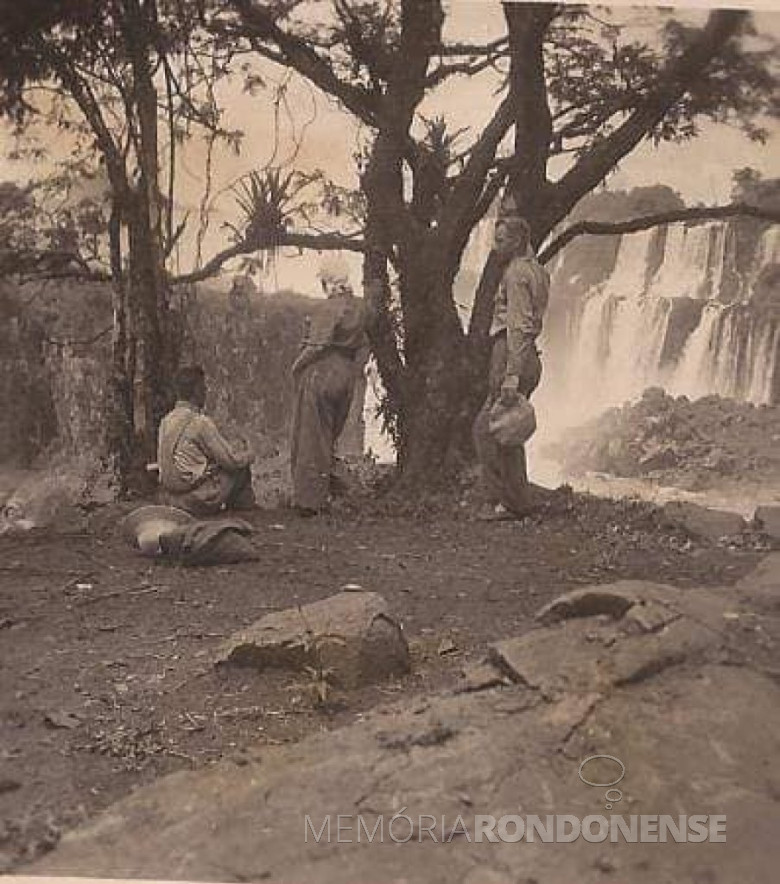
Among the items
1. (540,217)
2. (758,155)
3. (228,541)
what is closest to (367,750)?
(228,541)

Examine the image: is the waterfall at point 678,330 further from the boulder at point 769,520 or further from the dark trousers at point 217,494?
the dark trousers at point 217,494

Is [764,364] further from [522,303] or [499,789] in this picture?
[499,789]

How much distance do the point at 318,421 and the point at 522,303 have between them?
22.1 inches

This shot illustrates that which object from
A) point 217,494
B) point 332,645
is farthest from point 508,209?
point 332,645

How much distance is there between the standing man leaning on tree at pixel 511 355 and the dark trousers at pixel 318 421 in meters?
0.34

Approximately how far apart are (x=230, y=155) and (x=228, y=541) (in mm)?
906

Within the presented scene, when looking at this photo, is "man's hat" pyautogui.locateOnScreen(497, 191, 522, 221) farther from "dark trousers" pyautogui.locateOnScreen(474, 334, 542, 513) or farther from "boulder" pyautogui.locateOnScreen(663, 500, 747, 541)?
"boulder" pyautogui.locateOnScreen(663, 500, 747, 541)

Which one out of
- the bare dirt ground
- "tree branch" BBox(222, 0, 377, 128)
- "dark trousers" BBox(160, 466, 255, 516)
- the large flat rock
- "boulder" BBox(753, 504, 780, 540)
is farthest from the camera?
"dark trousers" BBox(160, 466, 255, 516)

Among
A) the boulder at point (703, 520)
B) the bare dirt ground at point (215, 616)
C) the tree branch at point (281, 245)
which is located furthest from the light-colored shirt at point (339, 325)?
the boulder at point (703, 520)

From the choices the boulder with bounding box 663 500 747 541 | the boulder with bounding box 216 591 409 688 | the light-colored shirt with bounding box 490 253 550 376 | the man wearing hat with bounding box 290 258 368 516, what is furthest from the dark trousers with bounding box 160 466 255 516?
the boulder with bounding box 663 500 747 541

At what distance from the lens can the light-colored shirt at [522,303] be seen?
318 cm

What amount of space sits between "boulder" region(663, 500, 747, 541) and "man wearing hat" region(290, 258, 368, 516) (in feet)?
2.67

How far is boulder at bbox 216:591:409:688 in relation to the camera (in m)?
2.79

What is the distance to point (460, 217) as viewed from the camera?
3.32m
